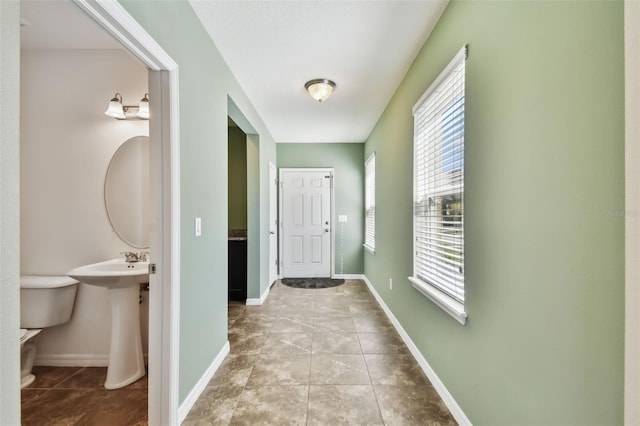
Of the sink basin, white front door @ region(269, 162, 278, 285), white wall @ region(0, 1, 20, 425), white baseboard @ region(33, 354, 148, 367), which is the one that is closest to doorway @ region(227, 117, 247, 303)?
white front door @ region(269, 162, 278, 285)

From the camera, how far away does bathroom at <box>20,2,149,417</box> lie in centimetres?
224

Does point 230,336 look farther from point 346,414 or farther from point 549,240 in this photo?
point 549,240

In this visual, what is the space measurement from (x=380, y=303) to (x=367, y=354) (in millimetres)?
1381

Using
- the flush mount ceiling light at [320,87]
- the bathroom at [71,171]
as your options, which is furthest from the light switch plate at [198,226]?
the flush mount ceiling light at [320,87]

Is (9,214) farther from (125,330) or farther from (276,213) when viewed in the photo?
(276,213)

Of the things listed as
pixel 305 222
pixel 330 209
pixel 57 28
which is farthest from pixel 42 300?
pixel 330 209

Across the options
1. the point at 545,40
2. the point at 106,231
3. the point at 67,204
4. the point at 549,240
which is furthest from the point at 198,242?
the point at 545,40

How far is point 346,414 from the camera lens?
171cm

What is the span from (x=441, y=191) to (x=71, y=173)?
2.78 metres

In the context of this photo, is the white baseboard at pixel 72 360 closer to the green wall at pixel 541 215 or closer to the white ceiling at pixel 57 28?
the white ceiling at pixel 57 28

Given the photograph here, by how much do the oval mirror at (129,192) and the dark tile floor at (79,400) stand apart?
990 mm

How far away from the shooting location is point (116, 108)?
7.13 ft

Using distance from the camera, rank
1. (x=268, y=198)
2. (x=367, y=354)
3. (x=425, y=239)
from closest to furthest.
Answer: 1. (x=425, y=239)
2. (x=367, y=354)
3. (x=268, y=198)

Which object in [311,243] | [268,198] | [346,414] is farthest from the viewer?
[311,243]
